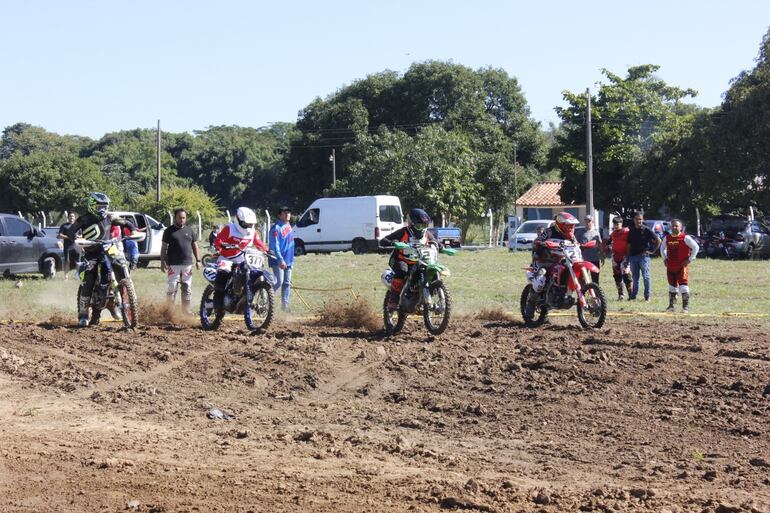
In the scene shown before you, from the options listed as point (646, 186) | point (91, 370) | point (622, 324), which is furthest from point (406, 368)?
point (646, 186)

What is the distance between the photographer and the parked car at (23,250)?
2533 centimetres

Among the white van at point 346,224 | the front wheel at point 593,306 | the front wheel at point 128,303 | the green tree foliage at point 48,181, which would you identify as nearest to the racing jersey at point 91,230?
the front wheel at point 128,303

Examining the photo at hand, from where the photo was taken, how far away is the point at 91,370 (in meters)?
11.0

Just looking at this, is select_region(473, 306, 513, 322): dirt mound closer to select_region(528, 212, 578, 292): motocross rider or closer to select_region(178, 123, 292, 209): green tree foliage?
select_region(528, 212, 578, 292): motocross rider

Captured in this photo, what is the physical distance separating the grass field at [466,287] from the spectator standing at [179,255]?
0.64 metres

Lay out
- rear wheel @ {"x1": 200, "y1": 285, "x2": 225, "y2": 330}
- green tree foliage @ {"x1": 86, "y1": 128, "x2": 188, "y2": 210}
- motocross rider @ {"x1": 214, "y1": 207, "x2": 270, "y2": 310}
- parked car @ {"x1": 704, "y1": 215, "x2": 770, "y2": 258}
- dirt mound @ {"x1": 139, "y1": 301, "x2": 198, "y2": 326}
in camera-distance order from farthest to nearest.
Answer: green tree foliage @ {"x1": 86, "y1": 128, "x2": 188, "y2": 210}
parked car @ {"x1": 704, "y1": 215, "x2": 770, "y2": 258}
dirt mound @ {"x1": 139, "y1": 301, "x2": 198, "y2": 326}
rear wheel @ {"x1": 200, "y1": 285, "x2": 225, "y2": 330}
motocross rider @ {"x1": 214, "y1": 207, "x2": 270, "y2": 310}

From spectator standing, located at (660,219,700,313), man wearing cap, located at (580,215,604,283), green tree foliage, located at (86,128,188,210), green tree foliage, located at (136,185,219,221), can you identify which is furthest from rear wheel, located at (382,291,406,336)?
green tree foliage, located at (86,128,188,210)

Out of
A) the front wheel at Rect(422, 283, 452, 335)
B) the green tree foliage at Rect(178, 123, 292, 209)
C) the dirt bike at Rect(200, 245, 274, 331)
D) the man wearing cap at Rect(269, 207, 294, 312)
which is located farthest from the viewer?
the green tree foliage at Rect(178, 123, 292, 209)

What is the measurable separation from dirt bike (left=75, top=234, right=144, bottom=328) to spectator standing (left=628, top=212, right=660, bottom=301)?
378 inches

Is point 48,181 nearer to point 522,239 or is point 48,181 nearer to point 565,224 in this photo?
point 522,239

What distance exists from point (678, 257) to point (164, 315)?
8.59 m

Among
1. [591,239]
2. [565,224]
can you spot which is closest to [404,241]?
[565,224]

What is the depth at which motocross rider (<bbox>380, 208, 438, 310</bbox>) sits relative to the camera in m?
13.3

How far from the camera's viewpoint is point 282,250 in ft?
54.6
